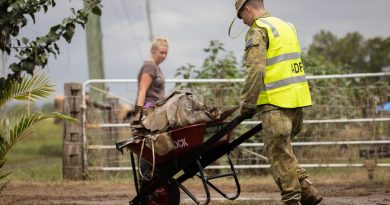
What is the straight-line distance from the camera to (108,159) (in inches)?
565

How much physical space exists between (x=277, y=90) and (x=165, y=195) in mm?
1929

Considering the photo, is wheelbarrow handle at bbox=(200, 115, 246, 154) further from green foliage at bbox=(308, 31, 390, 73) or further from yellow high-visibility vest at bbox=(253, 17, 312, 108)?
green foliage at bbox=(308, 31, 390, 73)

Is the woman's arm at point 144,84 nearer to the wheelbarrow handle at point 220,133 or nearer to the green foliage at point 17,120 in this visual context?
the green foliage at point 17,120

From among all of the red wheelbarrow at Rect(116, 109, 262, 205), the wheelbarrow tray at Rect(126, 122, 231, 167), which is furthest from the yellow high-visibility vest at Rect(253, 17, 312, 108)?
the wheelbarrow tray at Rect(126, 122, 231, 167)

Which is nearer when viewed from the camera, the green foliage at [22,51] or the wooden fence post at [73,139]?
the green foliage at [22,51]

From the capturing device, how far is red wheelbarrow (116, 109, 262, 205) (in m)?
7.81

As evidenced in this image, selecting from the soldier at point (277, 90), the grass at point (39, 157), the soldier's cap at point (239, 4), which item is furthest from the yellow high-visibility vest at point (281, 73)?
the grass at point (39, 157)

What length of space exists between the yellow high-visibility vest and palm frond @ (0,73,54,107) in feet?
7.78

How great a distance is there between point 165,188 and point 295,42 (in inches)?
85.4

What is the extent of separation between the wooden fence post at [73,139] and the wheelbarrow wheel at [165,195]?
5.66 metres

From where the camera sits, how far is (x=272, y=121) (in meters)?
7.40

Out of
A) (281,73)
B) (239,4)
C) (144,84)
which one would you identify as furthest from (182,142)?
(144,84)

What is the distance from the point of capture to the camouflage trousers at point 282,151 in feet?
24.1

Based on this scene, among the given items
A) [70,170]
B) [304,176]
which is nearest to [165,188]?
[304,176]
